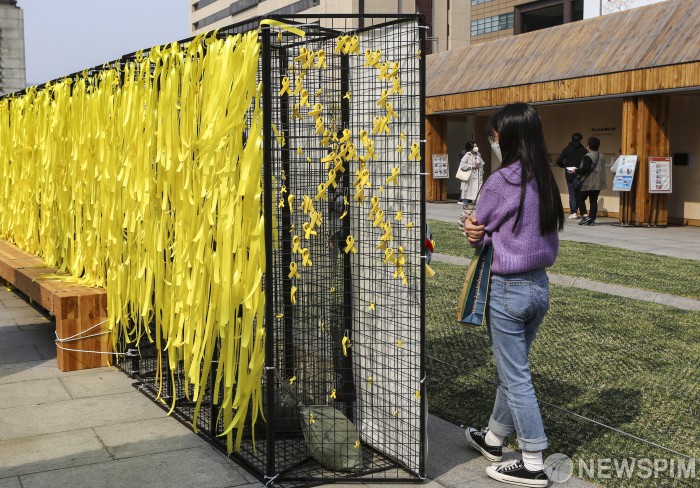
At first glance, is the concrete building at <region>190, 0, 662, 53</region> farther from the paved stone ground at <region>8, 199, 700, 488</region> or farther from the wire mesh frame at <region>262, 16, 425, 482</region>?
the wire mesh frame at <region>262, 16, 425, 482</region>

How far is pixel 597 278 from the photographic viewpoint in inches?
424

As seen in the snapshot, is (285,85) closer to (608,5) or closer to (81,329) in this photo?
(81,329)

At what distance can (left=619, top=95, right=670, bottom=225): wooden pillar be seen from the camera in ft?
55.6

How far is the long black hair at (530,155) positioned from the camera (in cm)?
414

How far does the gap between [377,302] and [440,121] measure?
19480mm

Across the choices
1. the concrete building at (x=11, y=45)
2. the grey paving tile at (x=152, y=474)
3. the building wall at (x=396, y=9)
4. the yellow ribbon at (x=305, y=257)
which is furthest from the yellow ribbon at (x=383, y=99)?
the building wall at (x=396, y=9)

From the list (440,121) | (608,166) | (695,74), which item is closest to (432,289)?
(695,74)

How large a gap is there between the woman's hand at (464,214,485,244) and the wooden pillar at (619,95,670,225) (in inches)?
542

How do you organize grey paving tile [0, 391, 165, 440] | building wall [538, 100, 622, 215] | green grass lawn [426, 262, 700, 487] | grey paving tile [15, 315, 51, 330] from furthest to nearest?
1. building wall [538, 100, 622, 215]
2. grey paving tile [15, 315, 51, 330]
3. grey paving tile [0, 391, 165, 440]
4. green grass lawn [426, 262, 700, 487]

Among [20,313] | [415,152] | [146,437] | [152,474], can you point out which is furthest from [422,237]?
[20,313]

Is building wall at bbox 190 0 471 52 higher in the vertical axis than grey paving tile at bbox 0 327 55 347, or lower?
higher

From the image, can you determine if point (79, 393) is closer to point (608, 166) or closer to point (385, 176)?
point (385, 176)

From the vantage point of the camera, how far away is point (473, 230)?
4297mm

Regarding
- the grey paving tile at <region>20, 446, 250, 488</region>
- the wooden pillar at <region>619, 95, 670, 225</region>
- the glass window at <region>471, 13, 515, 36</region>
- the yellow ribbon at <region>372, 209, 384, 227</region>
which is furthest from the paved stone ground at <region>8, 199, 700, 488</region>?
the glass window at <region>471, 13, 515, 36</region>
